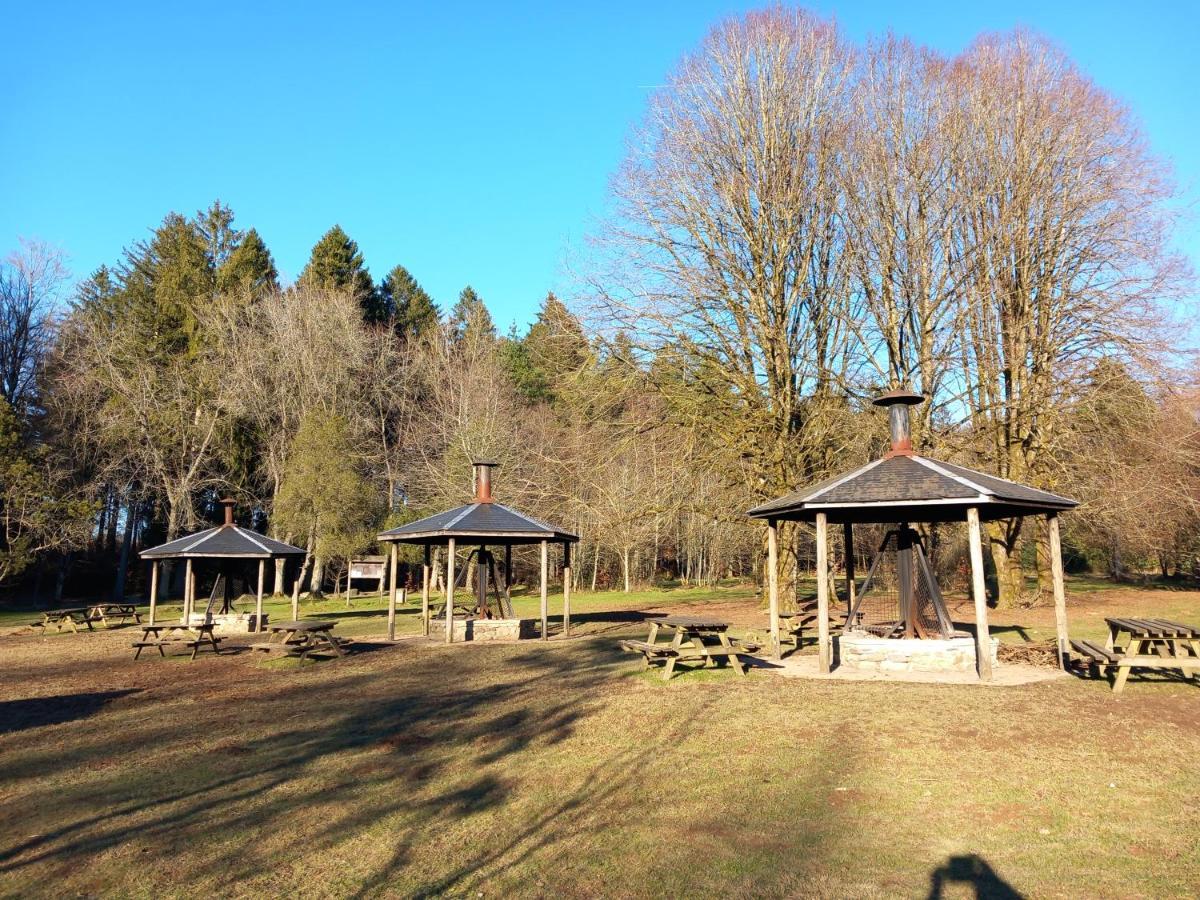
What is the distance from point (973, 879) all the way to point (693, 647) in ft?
26.5

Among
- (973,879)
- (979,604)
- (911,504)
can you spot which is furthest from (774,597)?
(973,879)

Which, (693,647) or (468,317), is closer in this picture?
(693,647)

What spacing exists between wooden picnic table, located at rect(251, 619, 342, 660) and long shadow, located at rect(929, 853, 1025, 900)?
12.1 meters

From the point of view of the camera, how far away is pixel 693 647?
1303 cm

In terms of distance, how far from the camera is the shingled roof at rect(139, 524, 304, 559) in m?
20.1

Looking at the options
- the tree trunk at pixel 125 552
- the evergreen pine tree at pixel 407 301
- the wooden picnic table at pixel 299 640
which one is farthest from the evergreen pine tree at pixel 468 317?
the wooden picnic table at pixel 299 640

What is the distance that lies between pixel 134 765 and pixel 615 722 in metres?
4.79

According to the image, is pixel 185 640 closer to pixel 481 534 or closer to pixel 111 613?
pixel 481 534

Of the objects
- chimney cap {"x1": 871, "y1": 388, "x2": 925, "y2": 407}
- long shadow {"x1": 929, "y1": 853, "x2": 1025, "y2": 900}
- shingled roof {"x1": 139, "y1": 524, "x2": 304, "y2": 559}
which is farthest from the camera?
shingled roof {"x1": 139, "y1": 524, "x2": 304, "y2": 559}

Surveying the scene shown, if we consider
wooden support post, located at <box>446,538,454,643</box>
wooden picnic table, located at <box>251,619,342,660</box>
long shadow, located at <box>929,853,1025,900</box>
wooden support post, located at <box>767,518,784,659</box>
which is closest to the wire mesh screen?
wooden support post, located at <box>767,518,784,659</box>

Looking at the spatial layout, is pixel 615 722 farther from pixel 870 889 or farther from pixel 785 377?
pixel 785 377

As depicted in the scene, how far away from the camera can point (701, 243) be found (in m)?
23.0

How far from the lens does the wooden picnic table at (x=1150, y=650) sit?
34.0ft

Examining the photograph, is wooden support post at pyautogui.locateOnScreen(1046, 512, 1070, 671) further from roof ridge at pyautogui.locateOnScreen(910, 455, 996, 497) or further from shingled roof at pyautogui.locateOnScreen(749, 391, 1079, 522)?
roof ridge at pyautogui.locateOnScreen(910, 455, 996, 497)
